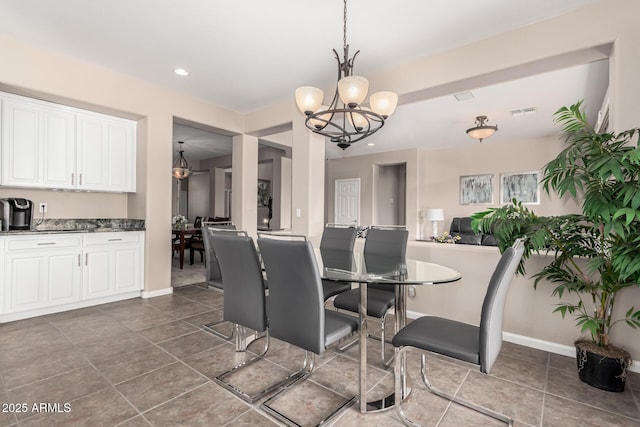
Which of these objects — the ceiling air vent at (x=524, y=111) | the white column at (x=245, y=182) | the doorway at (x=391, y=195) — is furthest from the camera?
the doorway at (x=391, y=195)

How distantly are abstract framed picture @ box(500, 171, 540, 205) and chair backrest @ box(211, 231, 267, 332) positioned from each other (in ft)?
21.2

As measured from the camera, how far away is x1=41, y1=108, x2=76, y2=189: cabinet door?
3.42m

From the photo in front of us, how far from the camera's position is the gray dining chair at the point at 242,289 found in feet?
6.40

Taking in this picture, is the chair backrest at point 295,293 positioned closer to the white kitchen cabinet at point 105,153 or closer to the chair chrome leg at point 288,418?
the chair chrome leg at point 288,418

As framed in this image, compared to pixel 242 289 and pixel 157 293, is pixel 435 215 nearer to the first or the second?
pixel 157 293

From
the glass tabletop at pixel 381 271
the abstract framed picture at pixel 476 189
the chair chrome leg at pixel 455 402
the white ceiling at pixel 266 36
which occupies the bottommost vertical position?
the chair chrome leg at pixel 455 402

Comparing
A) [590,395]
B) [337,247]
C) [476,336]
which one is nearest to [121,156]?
[337,247]

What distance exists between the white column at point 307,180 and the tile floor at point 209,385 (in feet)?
6.06

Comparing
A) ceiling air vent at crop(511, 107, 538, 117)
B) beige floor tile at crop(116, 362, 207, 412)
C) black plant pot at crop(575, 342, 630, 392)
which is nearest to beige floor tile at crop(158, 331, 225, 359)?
beige floor tile at crop(116, 362, 207, 412)

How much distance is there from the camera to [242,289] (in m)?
2.08

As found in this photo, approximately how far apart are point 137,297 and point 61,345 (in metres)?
1.44

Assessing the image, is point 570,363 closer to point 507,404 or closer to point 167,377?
point 507,404

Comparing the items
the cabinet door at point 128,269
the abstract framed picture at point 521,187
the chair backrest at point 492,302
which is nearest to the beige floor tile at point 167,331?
the cabinet door at point 128,269

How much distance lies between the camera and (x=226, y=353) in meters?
2.50
